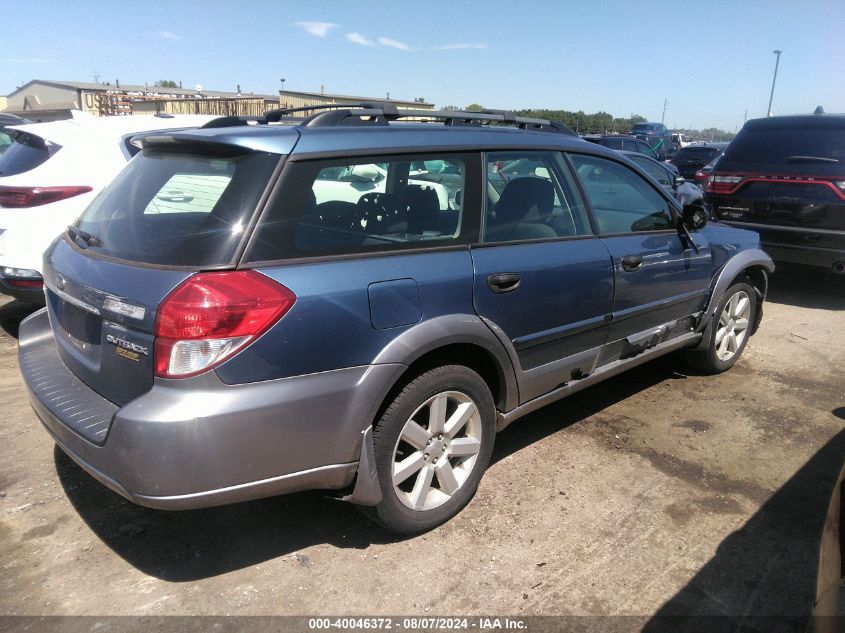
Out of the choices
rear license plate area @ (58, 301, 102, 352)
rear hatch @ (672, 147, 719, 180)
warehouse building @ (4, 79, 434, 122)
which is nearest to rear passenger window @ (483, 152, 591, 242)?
rear license plate area @ (58, 301, 102, 352)

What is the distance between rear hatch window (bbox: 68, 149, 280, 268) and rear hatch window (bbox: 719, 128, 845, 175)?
6327mm

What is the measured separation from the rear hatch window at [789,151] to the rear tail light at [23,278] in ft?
23.1

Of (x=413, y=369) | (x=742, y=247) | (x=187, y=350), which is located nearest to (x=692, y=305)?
(x=742, y=247)

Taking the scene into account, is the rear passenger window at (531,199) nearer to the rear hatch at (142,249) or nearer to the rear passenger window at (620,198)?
the rear passenger window at (620,198)

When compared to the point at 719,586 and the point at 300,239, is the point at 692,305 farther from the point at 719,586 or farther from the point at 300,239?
the point at 300,239

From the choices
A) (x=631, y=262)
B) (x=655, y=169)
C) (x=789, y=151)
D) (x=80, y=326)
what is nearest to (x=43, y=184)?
(x=80, y=326)

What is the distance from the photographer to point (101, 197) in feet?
10.1

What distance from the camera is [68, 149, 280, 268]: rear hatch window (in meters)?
Answer: 2.38

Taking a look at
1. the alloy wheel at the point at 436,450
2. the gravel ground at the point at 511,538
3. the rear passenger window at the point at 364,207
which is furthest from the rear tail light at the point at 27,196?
the alloy wheel at the point at 436,450

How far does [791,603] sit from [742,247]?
2.86 meters

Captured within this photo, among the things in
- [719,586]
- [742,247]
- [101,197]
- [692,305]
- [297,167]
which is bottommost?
[719,586]

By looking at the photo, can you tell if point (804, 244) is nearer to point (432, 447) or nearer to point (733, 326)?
point (733, 326)

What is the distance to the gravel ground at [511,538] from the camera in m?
2.57

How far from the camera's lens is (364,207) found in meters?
2.84
